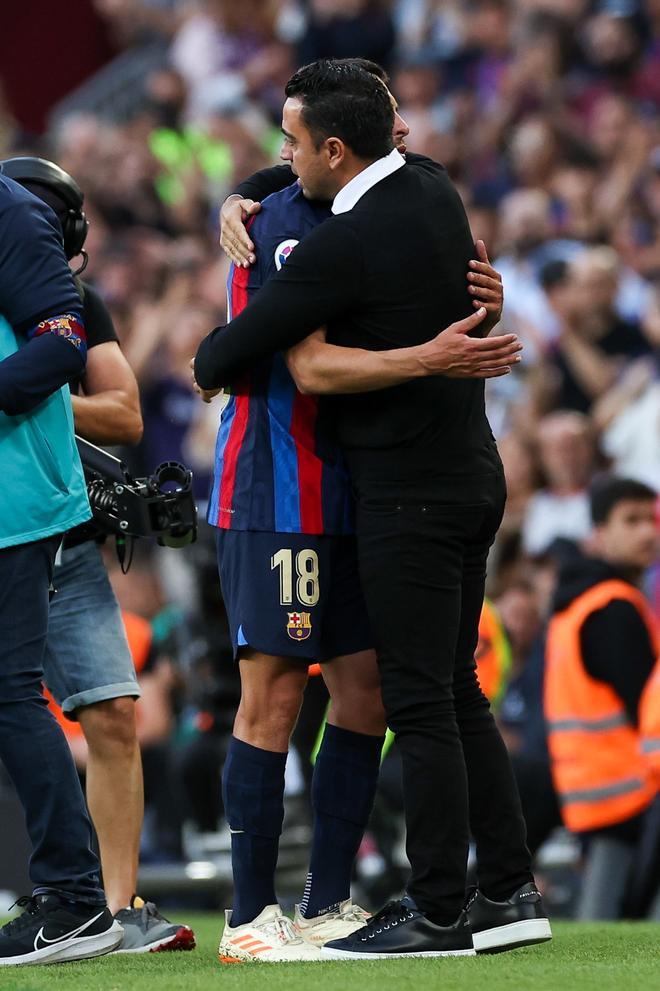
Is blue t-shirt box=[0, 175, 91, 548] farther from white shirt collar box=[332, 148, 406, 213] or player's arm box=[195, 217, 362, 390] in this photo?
white shirt collar box=[332, 148, 406, 213]

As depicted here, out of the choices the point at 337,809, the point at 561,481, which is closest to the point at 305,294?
the point at 337,809

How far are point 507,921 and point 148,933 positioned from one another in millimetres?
936

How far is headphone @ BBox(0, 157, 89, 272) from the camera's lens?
4.67 meters

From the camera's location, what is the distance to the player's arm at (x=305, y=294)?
3992 millimetres

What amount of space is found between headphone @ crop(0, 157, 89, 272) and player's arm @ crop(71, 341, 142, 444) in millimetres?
297

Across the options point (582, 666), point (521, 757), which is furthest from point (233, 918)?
point (521, 757)

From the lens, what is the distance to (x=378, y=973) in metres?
3.76

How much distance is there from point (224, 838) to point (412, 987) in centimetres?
522

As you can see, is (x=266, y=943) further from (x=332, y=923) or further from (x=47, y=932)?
(x=47, y=932)

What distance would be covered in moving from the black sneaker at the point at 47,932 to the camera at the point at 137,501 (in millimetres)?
1049

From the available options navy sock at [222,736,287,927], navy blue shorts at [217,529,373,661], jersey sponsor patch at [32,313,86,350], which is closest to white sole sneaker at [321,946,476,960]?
navy sock at [222,736,287,927]

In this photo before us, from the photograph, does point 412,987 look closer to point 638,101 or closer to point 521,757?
point 521,757

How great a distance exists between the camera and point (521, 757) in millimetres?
7809

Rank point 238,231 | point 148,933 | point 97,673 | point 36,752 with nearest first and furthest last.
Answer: point 36,752, point 238,231, point 148,933, point 97,673
